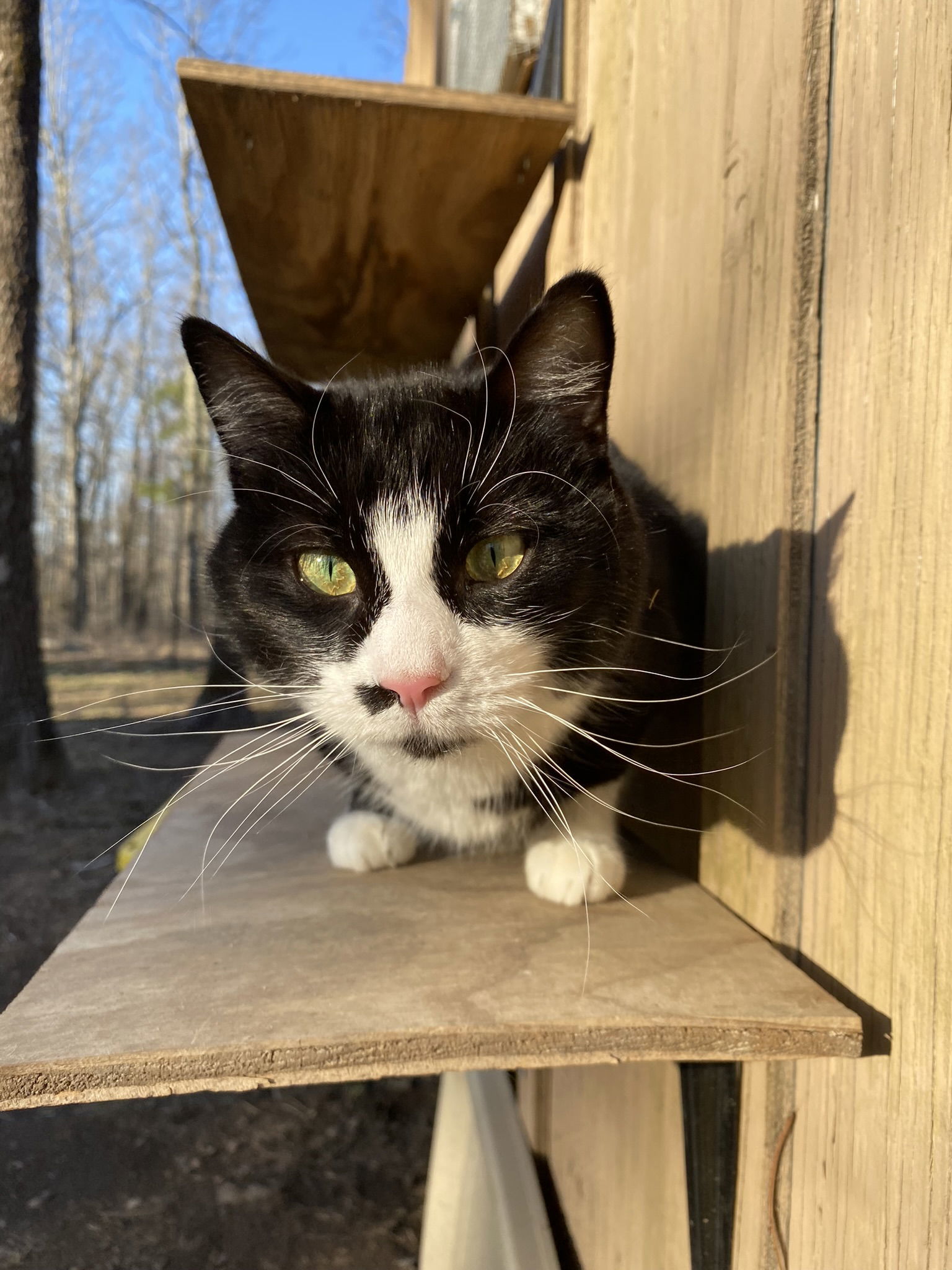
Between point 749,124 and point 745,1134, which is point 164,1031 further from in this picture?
point 749,124

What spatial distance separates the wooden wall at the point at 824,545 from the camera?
52 centimetres

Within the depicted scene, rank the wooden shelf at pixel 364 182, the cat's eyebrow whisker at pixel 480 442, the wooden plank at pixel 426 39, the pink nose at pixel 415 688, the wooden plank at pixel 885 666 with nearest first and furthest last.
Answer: the wooden plank at pixel 885 666
the pink nose at pixel 415 688
the cat's eyebrow whisker at pixel 480 442
the wooden shelf at pixel 364 182
the wooden plank at pixel 426 39

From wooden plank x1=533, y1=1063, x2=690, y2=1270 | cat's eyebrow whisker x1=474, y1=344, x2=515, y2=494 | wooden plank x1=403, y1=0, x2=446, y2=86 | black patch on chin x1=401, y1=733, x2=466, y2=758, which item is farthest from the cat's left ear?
wooden plank x1=403, y1=0, x2=446, y2=86

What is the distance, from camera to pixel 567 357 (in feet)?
2.50

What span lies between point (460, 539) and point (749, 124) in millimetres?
512

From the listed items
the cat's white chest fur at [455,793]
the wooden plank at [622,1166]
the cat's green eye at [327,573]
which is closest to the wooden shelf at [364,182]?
the cat's green eye at [327,573]

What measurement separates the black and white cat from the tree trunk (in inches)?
13.9

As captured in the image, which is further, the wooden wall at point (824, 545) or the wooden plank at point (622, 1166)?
the wooden plank at point (622, 1166)

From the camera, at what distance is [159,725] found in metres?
1.07

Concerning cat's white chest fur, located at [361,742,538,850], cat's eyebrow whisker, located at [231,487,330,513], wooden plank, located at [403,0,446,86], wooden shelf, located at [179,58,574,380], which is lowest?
cat's white chest fur, located at [361,742,538,850]

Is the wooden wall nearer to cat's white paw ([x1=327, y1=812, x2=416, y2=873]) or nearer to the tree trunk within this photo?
cat's white paw ([x1=327, y1=812, x2=416, y2=873])

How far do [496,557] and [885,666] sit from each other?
1.16 feet

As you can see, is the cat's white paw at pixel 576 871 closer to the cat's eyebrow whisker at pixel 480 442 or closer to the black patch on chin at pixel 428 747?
the black patch on chin at pixel 428 747

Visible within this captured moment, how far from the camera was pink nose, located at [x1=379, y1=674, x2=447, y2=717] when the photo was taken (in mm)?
653
